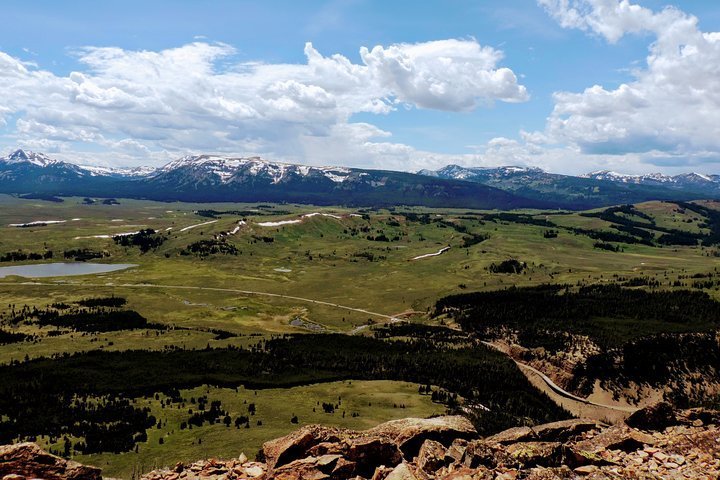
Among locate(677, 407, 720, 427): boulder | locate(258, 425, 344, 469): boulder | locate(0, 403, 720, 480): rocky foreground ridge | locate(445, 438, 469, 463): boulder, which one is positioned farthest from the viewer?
locate(677, 407, 720, 427): boulder

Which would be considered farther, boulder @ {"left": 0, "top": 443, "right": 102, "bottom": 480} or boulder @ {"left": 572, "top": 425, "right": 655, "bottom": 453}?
boulder @ {"left": 572, "top": 425, "right": 655, "bottom": 453}

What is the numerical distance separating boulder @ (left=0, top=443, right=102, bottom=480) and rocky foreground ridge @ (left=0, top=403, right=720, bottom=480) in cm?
5

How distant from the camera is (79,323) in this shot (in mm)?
160500

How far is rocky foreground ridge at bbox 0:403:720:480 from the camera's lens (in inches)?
939

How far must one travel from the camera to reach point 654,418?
32.9m

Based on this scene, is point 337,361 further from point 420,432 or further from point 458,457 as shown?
point 458,457

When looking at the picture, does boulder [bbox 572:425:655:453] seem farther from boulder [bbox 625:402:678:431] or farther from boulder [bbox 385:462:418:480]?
boulder [bbox 385:462:418:480]

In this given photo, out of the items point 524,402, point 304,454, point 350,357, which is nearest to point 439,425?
point 304,454

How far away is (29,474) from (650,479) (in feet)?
104

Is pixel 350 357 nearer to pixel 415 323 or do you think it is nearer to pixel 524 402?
pixel 524 402

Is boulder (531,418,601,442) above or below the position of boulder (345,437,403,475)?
below

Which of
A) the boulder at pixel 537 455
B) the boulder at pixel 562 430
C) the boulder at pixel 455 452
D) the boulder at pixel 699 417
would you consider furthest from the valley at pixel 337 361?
the boulder at pixel 537 455

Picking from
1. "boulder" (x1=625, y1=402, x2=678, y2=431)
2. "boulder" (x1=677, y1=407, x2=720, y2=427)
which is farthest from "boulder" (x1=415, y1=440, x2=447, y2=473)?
"boulder" (x1=677, y1=407, x2=720, y2=427)

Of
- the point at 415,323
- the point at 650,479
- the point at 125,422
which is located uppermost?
the point at 650,479
